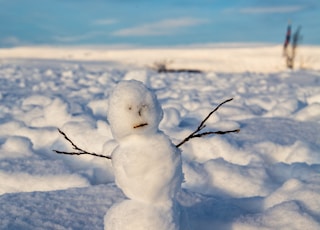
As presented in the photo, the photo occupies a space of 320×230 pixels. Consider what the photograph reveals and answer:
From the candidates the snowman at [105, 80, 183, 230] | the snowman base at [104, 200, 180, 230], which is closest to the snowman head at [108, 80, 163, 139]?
the snowman at [105, 80, 183, 230]

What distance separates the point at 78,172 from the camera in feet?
7.19

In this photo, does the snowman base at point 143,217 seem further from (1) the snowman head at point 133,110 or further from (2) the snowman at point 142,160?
(1) the snowman head at point 133,110

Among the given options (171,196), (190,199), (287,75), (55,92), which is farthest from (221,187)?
(287,75)

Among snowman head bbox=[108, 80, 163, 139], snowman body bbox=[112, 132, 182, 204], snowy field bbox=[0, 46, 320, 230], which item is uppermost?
snowman head bbox=[108, 80, 163, 139]

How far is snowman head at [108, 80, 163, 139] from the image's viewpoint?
100 cm

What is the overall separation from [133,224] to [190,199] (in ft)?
1.96

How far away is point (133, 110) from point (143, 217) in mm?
264

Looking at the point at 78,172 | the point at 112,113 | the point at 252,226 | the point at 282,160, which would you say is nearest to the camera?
the point at 112,113

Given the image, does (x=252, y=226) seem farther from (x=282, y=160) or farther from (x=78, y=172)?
(x=282, y=160)

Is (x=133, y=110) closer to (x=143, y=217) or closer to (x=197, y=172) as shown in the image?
(x=143, y=217)

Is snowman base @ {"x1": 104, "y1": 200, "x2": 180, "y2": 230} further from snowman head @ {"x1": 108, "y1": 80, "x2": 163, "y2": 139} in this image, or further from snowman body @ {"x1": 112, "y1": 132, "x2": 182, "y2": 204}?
snowman head @ {"x1": 108, "y1": 80, "x2": 163, "y2": 139}

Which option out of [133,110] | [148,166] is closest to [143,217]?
[148,166]

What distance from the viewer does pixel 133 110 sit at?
39.5 inches

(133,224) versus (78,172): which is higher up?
(133,224)
